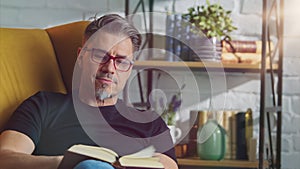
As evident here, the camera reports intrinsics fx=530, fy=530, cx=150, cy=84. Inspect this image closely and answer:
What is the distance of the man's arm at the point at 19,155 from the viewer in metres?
1.21

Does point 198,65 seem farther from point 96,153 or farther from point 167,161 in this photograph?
point 96,153

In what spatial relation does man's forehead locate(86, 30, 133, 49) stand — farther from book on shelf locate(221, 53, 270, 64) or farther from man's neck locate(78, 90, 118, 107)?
book on shelf locate(221, 53, 270, 64)

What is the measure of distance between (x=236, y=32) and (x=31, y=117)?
0.99m

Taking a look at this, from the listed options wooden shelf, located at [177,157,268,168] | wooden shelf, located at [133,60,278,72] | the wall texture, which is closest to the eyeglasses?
wooden shelf, located at [133,60,278,72]

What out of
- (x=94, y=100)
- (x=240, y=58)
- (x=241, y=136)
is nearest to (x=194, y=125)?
(x=241, y=136)

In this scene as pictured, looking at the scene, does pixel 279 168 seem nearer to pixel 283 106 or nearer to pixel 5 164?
pixel 283 106

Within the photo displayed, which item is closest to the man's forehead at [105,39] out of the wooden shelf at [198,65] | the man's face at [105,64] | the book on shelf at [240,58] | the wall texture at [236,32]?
the man's face at [105,64]

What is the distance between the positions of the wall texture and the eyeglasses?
2.19ft

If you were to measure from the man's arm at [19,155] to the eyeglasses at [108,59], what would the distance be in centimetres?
28

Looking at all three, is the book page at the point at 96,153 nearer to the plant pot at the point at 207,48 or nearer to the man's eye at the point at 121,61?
the man's eye at the point at 121,61

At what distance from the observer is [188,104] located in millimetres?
2090

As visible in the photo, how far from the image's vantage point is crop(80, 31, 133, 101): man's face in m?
1.41

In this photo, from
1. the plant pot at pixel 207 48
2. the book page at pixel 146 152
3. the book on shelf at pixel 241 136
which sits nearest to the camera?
the book page at pixel 146 152

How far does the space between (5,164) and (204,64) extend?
2.72ft
